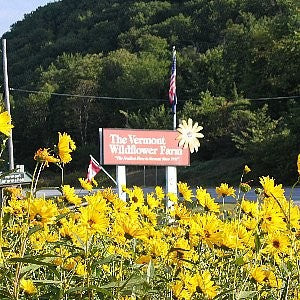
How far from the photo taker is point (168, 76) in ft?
117

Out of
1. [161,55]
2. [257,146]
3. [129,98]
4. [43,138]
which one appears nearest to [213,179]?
[257,146]

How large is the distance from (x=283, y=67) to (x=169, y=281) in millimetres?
23926

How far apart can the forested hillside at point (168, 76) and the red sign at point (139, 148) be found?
36.9 ft

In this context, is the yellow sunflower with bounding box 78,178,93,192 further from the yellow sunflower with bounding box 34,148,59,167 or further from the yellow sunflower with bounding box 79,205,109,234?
the yellow sunflower with bounding box 79,205,109,234

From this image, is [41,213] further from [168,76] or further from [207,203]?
[168,76]

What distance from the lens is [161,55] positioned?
41188 millimetres

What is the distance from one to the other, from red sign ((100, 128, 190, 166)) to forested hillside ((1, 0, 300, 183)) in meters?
11.2

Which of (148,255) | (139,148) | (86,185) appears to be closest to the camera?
(148,255)

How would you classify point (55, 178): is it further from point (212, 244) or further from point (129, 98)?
point (212, 244)

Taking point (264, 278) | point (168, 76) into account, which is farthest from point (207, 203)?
point (168, 76)

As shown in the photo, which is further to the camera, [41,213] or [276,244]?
[276,244]

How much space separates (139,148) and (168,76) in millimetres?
26767

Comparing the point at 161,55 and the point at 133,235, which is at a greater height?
the point at 161,55

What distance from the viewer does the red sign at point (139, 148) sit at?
352 inches
